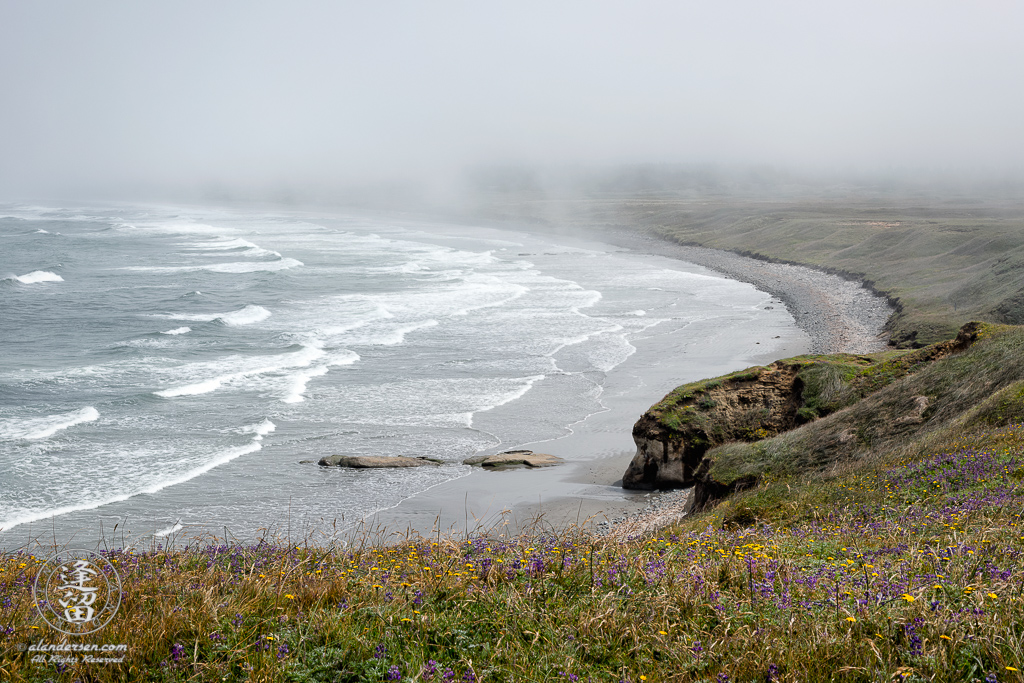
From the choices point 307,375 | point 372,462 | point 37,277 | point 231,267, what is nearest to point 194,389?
point 307,375

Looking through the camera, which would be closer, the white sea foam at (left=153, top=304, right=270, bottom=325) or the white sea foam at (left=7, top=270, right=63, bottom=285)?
the white sea foam at (left=153, top=304, right=270, bottom=325)

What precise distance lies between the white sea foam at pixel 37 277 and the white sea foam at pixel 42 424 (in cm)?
3939

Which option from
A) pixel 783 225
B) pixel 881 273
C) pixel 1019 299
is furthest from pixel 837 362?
pixel 783 225

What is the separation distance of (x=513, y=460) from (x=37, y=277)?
55.1 meters

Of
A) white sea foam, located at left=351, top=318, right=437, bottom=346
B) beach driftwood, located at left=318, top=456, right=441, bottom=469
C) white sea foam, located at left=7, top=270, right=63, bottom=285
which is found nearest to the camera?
beach driftwood, located at left=318, top=456, right=441, bottom=469

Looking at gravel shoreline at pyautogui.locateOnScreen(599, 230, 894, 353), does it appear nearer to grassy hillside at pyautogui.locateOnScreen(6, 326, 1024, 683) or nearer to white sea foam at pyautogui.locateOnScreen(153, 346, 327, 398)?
white sea foam at pyautogui.locateOnScreen(153, 346, 327, 398)

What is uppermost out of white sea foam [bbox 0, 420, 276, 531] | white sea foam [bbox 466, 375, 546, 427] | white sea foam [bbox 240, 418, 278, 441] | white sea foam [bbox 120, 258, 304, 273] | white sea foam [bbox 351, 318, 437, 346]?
white sea foam [bbox 120, 258, 304, 273]

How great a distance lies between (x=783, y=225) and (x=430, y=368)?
78049 millimetres

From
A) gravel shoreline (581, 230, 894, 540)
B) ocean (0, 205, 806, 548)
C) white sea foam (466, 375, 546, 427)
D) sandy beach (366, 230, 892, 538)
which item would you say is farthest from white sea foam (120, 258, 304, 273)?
sandy beach (366, 230, 892, 538)

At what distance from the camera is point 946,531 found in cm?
749

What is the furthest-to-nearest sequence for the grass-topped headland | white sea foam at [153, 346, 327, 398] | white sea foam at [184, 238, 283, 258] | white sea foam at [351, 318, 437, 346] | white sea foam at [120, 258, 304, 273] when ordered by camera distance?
white sea foam at [184, 238, 283, 258], white sea foam at [120, 258, 304, 273], white sea foam at [351, 318, 437, 346], white sea foam at [153, 346, 327, 398], the grass-topped headland

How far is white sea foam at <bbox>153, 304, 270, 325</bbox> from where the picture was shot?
143 ft

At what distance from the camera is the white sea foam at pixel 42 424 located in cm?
2369

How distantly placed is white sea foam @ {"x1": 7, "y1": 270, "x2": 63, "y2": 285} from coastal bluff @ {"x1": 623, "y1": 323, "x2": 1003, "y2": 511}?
5680 cm
